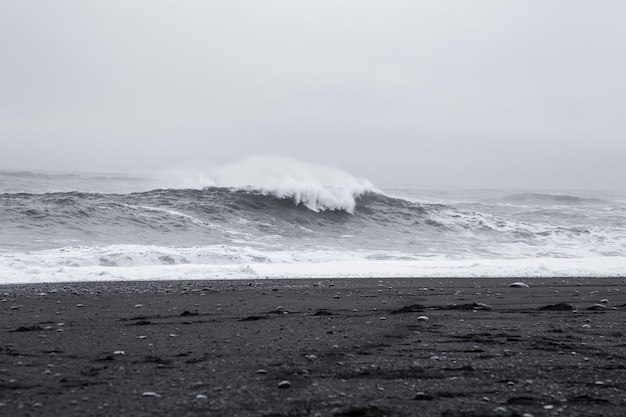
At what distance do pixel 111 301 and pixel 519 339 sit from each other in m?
3.88

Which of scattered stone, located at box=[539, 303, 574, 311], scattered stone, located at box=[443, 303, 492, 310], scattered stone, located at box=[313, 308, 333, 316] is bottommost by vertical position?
scattered stone, located at box=[313, 308, 333, 316]

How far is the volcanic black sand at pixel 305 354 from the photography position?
2.77m

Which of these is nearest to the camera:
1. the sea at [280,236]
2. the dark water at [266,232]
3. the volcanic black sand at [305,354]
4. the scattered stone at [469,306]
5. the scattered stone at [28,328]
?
the volcanic black sand at [305,354]

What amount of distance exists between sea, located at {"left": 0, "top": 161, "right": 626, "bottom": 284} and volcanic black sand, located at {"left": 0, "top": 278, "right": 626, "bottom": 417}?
8.05 feet

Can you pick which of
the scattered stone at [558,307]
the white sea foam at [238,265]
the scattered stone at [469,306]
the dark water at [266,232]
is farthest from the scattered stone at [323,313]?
the dark water at [266,232]

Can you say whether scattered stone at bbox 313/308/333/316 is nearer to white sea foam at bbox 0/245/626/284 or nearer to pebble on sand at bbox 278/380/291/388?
pebble on sand at bbox 278/380/291/388

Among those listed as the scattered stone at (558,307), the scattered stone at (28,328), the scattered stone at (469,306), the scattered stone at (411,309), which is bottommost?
the scattered stone at (28,328)

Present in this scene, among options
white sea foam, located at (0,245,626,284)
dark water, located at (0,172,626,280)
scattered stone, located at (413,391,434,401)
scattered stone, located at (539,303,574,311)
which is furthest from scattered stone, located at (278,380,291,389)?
dark water, located at (0,172,626,280)

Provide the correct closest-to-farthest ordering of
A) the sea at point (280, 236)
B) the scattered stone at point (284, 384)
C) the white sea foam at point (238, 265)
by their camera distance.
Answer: the scattered stone at point (284, 384)
the white sea foam at point (238, 265)
the sea at point (280, 236)

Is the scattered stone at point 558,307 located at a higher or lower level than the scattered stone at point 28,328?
higher

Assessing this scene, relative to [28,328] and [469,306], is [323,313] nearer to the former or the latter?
[469,306]

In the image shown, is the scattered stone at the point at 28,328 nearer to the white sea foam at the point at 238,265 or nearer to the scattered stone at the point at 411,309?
the scattered stone at the point at 411,309

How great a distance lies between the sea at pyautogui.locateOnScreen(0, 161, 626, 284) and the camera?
9227 millimetres

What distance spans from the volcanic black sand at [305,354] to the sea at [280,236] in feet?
8.05
